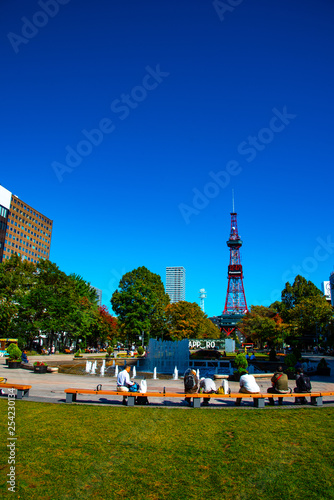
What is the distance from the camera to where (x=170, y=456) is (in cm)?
659

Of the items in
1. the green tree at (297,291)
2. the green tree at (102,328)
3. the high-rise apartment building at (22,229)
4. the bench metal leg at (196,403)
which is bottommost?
the bench metal leg at (196,403)

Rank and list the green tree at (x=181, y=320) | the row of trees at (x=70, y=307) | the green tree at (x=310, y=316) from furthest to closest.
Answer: the green tree at (x=181, y=320), the green tree at (x=310, y=316), the row of trees at (x=70, y=307)

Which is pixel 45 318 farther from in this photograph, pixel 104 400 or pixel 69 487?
pixel 69 487

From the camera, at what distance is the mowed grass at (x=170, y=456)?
5.22 meters

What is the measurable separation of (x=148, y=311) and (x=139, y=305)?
170 centimetres

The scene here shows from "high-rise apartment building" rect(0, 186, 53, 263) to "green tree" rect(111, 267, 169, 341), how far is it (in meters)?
51.9

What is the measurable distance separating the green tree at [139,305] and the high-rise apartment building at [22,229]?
51868mm

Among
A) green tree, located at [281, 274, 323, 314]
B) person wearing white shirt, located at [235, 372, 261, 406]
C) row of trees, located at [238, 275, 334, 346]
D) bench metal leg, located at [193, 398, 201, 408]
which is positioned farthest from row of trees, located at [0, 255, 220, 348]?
person wearing white shirt, located at [235, 372, 261, 406]

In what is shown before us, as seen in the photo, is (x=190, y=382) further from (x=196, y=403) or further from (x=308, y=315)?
(x=308, y=315)

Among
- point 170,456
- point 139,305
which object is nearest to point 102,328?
point 139,305

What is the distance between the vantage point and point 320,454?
6789 millimetres

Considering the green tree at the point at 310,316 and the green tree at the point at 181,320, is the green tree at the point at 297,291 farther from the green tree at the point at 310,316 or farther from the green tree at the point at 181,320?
the green tree at the point at 181,320

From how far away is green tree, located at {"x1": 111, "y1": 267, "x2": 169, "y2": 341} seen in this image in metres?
49.3

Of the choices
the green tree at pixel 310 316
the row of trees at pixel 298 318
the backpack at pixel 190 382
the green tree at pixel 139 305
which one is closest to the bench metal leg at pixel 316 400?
the backpack at pixel 190 382
